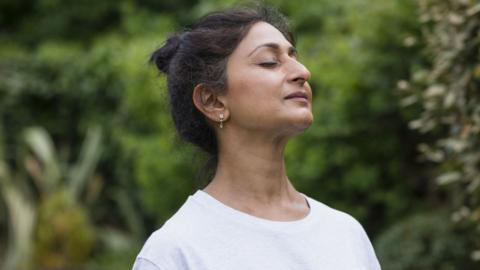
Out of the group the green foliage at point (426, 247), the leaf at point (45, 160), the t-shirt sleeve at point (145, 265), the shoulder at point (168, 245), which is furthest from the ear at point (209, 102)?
the leaf at point (45, 160)

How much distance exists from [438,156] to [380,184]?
251cm

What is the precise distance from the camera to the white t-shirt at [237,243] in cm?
213

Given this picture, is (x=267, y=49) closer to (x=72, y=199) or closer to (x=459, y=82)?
(x=459, y=82)

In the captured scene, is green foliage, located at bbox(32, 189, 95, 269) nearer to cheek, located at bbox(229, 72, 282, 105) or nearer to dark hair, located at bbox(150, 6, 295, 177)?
dark hair, located at bbox(150, 6, 295, 177)

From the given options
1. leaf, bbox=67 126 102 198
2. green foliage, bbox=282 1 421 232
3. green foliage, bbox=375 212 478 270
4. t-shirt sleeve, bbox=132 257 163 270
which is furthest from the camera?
leaf, bbox=67 126 102 198

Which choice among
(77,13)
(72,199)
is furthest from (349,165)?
(77,13)

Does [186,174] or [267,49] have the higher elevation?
[267,49]

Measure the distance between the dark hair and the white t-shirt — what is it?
7.5 inches

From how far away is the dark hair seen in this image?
7.60ft

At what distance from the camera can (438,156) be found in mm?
4672

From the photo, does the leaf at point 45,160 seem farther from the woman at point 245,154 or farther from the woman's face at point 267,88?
the woman's face at point 267,88

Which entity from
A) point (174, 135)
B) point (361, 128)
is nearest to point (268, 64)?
point (174, 135)

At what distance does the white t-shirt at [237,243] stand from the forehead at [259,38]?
0.34 m

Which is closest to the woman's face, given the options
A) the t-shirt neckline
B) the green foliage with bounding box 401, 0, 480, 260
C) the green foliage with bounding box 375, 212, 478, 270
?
the t-shirt neckline
